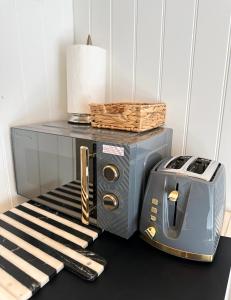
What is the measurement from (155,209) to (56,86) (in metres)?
0.72

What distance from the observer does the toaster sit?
21.7 inches

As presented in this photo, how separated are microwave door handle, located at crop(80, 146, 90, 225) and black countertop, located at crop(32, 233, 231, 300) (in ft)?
0.31

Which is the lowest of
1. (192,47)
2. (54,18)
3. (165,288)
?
(165,288)

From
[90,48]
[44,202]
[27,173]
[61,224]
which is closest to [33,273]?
[61,224]

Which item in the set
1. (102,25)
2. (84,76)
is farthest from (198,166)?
(102,25)

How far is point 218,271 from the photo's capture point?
0.54m

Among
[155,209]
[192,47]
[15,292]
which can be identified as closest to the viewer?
[15,292]

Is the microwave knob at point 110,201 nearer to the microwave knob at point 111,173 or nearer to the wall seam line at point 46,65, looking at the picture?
the microwave knob at point 111,173

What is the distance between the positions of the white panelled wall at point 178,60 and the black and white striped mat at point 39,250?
500 millimetres

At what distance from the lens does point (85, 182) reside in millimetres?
644

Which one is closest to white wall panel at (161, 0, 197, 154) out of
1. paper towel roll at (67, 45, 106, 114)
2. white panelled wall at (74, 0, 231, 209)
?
white panelled wall at (74, 0, 231, 209)

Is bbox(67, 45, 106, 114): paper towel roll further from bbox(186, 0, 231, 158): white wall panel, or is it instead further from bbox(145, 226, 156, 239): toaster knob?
bbox(145, 226, 156, 239): toaster knob

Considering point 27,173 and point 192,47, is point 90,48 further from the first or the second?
point 27,173

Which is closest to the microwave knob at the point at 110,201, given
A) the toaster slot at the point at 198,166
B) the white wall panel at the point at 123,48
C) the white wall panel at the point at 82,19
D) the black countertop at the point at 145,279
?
the black countertop at the point at 145,279
